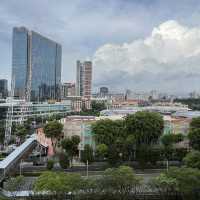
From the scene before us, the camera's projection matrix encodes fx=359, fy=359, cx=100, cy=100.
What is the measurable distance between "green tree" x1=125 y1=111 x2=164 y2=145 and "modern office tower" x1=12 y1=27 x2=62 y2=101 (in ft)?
198

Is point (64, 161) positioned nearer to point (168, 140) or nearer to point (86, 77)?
point (168, 140)

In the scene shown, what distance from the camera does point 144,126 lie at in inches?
1298

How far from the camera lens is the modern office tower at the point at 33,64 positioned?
100938 mm

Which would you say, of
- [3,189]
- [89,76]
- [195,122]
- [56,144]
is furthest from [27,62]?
[3,189]

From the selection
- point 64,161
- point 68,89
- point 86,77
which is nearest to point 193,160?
point 64,161

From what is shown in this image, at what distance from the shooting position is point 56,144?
120 ft

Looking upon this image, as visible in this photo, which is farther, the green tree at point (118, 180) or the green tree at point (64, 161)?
the green tree at point (64, 161)

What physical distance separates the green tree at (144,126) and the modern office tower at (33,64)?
2373 inches

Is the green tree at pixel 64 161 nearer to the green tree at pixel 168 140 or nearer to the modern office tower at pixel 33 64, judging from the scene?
the green tree at pixel 168 140

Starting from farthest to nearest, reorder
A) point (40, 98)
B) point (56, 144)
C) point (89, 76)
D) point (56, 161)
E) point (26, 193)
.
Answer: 1. point (89, 76)
2. point (40, 98)
3. point (56, 144)
4. point (56, 161)
5. point (26, 193)

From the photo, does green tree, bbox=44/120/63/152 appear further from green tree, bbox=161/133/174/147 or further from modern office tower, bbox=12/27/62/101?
modern office tower, bbox=12/27/62/101

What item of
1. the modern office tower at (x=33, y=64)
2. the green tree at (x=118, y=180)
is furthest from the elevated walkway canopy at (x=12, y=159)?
the modern office tower at (x=33, y=64)

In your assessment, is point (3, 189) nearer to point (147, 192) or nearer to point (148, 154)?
point (147, 192)

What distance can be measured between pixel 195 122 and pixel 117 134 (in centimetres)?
743
